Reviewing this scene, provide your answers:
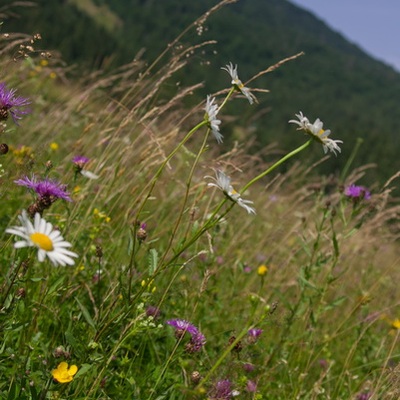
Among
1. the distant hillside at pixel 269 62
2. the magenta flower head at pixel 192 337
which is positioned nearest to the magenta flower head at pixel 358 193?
the magenta flower head at pixel 192 337

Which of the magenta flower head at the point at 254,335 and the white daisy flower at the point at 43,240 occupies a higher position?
the white daisy flower at the point at 43,240

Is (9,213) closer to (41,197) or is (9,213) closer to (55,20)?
(41,197)

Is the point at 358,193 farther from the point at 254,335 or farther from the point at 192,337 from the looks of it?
the point at 192,337

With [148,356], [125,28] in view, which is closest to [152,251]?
[148,356]

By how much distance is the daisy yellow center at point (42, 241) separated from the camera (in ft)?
3.08

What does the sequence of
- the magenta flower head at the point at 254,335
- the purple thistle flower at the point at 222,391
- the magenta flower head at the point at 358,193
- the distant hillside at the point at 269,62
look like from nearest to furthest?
the purple thistle flower at the point at 222,391, the magenta flower head at the point at 254,335, the magenta flower head at the point at 358,193, the distant hillside at the point at 269,62

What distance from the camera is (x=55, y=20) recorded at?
181 feet

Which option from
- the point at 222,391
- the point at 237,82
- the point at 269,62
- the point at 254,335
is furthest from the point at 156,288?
the point at 269,62

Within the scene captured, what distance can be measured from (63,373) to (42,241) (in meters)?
0.41

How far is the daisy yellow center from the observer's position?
94 centimetres

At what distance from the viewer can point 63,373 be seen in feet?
3.96

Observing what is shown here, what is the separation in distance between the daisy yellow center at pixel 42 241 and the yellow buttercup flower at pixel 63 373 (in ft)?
1.26

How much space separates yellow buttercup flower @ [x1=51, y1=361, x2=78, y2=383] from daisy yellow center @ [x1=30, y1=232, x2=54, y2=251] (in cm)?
39

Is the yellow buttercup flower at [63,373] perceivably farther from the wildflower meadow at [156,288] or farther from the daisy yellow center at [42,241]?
the daisy yellow center at [42,241]
